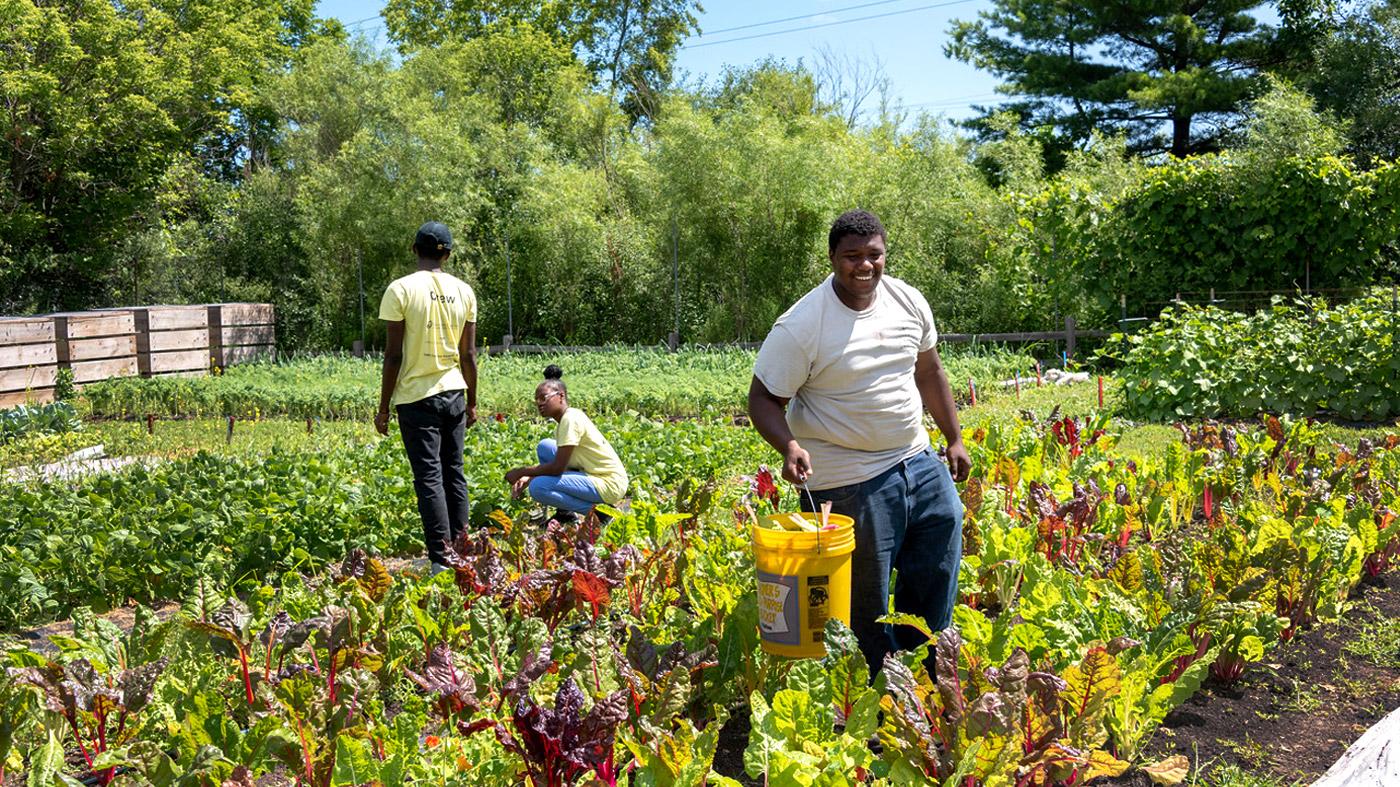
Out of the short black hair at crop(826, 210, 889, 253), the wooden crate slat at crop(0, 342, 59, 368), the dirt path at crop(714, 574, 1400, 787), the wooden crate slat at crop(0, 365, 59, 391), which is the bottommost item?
the dirt path at crop(714, 574, 1400, 787)

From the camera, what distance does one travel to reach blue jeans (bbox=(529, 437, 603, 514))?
6.03m

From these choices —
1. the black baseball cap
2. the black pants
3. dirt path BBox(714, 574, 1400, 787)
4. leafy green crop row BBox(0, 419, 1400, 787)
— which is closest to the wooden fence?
the black pants

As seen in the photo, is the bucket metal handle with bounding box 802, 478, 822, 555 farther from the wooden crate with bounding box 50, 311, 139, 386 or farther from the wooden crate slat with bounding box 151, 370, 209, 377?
the wooden crate slat with bounding box 151, 370, 209, 377

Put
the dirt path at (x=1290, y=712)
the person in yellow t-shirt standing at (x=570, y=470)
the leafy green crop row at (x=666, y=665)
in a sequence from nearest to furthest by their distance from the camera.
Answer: the leafy green crop row at (x=666, y=665) → the dirt path at (x=1290, y=712) → the person in yellow t-shirt standing at (x=570, y=470)

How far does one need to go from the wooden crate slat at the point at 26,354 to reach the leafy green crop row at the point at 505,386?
0.89m

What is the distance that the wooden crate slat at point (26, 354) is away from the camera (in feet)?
47.4

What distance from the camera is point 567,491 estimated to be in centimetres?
604

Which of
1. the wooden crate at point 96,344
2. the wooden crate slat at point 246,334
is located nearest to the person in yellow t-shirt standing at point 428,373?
the wooden crate at point 96,344

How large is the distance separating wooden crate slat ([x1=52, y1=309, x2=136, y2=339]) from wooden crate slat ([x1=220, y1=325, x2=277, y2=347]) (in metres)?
1.97

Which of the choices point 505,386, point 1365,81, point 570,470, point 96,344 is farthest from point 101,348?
point 1365,81

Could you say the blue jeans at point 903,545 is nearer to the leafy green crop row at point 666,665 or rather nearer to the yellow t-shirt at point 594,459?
the leafy green crop row at point 666,665

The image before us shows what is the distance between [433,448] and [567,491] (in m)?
0.87

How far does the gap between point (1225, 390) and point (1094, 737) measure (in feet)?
24.1

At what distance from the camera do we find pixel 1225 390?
953 centimetres
